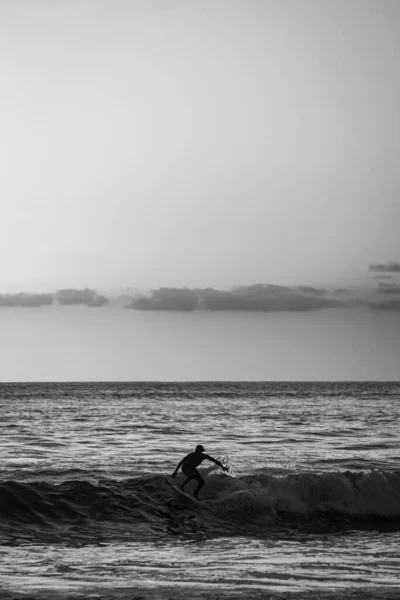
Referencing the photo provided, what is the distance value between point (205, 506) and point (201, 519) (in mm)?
1333

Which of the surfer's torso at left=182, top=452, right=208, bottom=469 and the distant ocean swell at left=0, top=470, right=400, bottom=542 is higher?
the surfer's torso at left=182, top=452, right=208, bottom=469

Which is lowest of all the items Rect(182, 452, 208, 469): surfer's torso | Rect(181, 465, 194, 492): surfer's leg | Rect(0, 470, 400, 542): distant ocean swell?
Rect(0, 470, 400, 542): distant ocean swell

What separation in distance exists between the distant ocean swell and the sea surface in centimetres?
5

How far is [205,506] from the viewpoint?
72.8 ft

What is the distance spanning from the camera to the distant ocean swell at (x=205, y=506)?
1956cm

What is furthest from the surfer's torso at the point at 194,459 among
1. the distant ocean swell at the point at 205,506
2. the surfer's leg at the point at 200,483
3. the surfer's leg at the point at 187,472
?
the distant ocean swell at the point at 205,506

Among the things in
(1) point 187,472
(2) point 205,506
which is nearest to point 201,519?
(2) point 205,506

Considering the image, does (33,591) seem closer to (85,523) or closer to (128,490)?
(85,523)

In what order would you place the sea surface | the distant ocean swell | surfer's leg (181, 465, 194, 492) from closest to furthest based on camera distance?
the sea surface
the distant ocean swell
surfer's leg (181, 465, 194, 492)

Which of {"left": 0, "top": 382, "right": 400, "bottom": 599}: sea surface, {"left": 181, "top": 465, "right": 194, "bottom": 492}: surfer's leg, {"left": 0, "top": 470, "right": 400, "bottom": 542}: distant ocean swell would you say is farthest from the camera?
{"left": 181, "top": 465, "right": 194, "bottom": 492}: surfer's leg

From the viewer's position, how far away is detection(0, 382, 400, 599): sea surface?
42.7 feet

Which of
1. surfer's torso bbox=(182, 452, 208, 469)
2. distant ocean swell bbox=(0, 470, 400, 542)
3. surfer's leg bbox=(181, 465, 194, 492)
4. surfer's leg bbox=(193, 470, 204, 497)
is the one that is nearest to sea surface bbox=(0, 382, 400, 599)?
distant ocean swell bbox=(0, 470, 400, 542)

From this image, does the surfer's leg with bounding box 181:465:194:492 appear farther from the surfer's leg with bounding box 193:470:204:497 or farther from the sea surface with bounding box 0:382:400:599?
the sea surface with bounding box 0:382:400:599

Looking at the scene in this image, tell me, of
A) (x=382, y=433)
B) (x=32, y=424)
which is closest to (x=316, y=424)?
(x=382, y=433)
